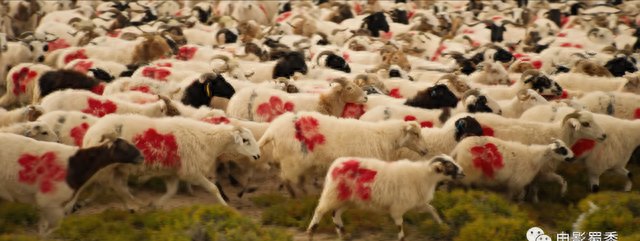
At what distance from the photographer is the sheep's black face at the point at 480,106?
9.67m

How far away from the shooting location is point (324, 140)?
801 centimetres

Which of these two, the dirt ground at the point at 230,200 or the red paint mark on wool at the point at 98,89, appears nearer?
the dirt ground at the point at 230,200

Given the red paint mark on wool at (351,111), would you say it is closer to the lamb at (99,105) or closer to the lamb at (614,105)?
the lamb at (99,105)

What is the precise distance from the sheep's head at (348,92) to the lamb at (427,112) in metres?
0.38

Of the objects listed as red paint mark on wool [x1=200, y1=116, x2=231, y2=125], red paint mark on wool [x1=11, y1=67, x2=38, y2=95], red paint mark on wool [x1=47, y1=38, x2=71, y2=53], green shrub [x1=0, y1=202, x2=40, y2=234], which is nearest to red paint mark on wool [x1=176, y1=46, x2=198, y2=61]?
red paint mark on wool [x1=11, y1=67, x2=38, y2=95]

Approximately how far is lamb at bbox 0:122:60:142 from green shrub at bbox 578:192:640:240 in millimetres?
5823

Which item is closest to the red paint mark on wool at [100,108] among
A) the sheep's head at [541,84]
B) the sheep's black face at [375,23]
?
the sheep's head at [541,84]

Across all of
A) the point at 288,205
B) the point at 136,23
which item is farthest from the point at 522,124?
the point at 136,23

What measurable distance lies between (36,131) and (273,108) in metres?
3.09

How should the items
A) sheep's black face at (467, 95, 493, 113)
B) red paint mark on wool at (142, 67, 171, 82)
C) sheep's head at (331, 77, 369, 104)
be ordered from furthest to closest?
red paint mark on wool at (142, 67, 171, 82)
sheep's head at (331, 77, 369, 104)
sheep's black face at (467, 95, 493, 113)

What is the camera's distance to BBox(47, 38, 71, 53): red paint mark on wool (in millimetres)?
16216

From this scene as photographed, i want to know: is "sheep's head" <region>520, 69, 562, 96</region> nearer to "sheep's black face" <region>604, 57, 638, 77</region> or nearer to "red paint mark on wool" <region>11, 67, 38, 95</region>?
"sheep's black face" <region>604, 57, 638, 77</region>

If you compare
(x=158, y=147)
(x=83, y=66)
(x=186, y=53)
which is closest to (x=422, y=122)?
(x=158, y=147)

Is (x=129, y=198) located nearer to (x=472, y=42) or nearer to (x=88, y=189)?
(x=88, y=189)
